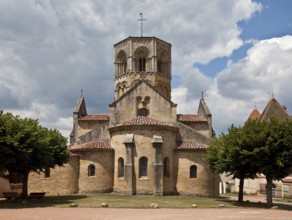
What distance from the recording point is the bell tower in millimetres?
51906

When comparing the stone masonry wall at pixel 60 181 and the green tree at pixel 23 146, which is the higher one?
the green tree at pixel 23 146

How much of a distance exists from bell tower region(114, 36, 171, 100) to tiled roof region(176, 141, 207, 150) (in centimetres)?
1172

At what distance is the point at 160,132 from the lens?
40156 mm

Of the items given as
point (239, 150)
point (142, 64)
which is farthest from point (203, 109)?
point (239, 150)

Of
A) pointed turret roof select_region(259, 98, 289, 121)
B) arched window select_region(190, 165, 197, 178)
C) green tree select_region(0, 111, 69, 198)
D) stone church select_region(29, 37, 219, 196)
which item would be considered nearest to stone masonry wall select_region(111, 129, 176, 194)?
stone church select_region(29, 37, 219, 196)

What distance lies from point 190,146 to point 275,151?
40.0ft

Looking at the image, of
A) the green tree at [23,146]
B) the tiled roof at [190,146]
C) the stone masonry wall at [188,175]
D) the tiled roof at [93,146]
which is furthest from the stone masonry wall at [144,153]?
the green tree at [23,146]

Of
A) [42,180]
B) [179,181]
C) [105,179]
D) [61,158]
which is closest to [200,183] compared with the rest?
[179,181]

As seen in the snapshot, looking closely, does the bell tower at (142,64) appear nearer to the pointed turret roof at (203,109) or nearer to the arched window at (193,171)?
the pointed turret roof at (203,109)

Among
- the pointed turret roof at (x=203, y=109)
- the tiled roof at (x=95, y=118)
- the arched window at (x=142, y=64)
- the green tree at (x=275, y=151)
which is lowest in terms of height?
the green tree at (x=275, y=151)

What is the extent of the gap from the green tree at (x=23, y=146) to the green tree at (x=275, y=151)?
57.5 ft

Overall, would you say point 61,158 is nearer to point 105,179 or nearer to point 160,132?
point 105,179

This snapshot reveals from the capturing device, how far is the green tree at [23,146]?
29469mm

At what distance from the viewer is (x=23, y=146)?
30.4 meters
